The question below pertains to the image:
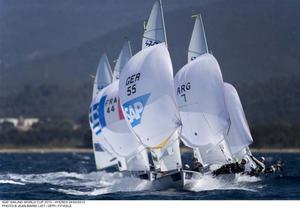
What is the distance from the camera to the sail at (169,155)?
104 feet

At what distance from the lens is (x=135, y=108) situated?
30516 mm

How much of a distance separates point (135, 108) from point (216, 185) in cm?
356

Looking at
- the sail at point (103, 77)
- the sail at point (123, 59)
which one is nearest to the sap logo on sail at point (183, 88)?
the sail at point (123, 59)

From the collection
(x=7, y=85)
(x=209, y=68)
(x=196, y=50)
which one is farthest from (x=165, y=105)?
(x=7, y=85)

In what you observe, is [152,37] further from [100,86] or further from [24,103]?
[24,103]

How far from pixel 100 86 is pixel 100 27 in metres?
17.0

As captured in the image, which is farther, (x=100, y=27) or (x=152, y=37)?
(x=100, y=27)

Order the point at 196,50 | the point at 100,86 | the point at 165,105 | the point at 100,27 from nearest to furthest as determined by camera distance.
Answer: the point at 165,105, the point at 196,50, the point at 100,86, the point at 100,27

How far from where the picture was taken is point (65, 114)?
64.6 metres

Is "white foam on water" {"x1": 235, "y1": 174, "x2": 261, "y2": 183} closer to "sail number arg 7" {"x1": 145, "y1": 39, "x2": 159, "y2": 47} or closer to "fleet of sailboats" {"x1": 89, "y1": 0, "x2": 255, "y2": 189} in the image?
"fleet of sailboats" {"x1": 89, "y1": 0, "x2": 255, "y2": 189}

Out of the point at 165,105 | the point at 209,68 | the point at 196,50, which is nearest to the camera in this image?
the point at 165,105

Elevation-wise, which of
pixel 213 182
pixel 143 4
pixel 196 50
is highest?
pixel 143 4

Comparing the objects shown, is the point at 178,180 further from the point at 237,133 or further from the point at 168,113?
the point at 237,133

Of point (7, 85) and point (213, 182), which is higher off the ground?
point (7, 85)
